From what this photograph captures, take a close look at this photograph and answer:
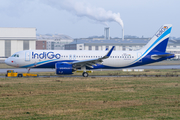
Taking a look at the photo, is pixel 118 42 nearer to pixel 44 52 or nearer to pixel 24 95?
pixel 44 52

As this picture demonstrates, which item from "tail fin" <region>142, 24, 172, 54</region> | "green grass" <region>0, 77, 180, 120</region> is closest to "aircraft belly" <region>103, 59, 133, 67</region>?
"tail fin" <region>142, 24, 172, 54</region>

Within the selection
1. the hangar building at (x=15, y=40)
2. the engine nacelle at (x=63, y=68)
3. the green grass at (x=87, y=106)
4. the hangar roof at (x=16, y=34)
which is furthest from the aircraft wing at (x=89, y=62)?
the hangar roof at (x=16, y=34)

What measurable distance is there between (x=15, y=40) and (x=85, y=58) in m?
92.5

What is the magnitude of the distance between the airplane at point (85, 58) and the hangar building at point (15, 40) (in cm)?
8865

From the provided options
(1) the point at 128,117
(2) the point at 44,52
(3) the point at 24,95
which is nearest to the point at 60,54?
(2) the point at 44,52

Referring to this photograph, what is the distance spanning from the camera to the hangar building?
414 ft

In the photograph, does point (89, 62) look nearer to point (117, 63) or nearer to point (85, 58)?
point (85, 58)

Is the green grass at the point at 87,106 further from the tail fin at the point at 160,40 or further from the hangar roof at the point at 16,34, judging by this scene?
the hangar roof at the point at 16,34

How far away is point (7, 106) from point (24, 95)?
449 cm

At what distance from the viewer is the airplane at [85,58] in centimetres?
3875

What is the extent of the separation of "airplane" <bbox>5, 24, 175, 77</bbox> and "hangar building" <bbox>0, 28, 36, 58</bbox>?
88.6m

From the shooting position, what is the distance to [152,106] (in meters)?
16.7

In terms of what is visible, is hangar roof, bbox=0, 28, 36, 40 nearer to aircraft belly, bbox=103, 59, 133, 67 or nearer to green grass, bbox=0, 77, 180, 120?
aircraft belly, bbox=103, 59, 133, 67

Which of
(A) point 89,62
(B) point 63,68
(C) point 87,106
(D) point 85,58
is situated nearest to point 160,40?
(D) point 85,58
